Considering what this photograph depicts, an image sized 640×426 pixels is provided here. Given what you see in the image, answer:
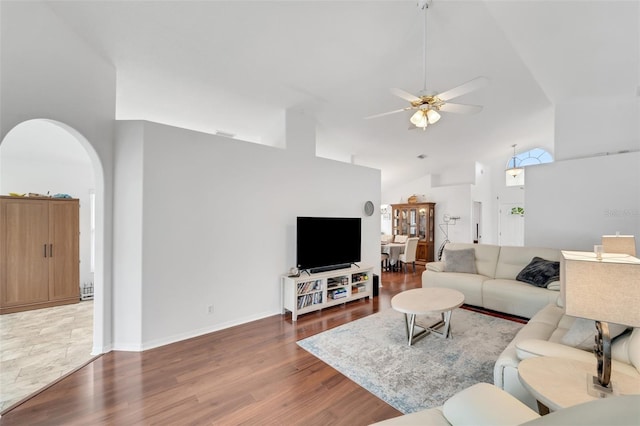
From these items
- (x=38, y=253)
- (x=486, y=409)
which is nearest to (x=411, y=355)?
(x=486, y=409)

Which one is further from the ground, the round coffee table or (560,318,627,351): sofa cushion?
(560,318,627,351): sofa cushion

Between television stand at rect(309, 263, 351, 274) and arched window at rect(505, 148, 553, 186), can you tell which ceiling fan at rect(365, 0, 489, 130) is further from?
arched window at rect(505, 148, 553, 186)

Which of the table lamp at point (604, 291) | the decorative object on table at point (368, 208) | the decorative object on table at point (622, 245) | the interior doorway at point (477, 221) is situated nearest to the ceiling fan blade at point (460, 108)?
the decorative object on table at point (622, 245)

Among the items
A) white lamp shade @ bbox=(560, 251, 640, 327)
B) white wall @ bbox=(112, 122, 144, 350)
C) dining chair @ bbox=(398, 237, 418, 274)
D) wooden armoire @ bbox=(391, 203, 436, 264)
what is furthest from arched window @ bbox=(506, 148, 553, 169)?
Answer: white wall @ bbox=(112, 122, 144, 350)

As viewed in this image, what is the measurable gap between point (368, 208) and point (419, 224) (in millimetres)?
3895

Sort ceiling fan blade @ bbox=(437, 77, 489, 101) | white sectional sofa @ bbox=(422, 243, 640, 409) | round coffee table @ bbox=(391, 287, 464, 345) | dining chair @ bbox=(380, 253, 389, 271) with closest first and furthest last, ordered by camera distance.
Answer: white sectional sofa @ bbox=(422, 243, 640, 409), ceiling fan blade @ bbox=(437, 77, 489, 101), round coffee table @ bbox=(391, 287, 464, 345), dining chair @ bbox=(380, 253, 389, 271)

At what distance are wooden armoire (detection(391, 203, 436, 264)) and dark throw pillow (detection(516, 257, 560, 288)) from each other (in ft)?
13.6

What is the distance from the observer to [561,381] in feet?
4.22

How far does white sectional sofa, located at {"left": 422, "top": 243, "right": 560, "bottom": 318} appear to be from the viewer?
3451 millimetres

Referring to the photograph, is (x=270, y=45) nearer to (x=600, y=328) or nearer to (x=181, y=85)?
(x=181, y=85)

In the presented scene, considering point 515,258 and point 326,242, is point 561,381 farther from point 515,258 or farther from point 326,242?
point 515,258

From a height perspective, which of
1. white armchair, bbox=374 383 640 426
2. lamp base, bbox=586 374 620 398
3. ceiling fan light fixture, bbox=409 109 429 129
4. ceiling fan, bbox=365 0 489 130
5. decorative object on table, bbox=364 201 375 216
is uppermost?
ceiling fan, bbox=365 0 489 130

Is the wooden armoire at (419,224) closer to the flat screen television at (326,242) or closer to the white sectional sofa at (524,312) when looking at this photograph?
the white sectional sofa at (524,312)

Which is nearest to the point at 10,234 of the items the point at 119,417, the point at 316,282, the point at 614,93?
the point at 119,417
